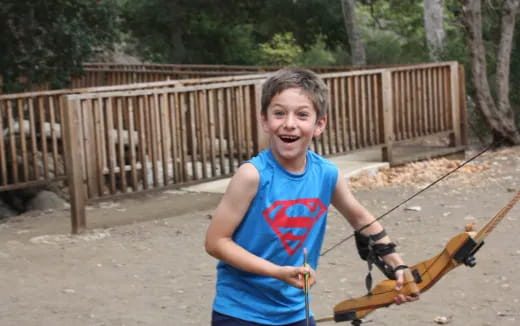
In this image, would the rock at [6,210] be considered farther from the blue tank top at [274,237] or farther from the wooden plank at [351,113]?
the blue tank top at [274,237]

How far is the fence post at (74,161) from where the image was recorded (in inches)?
359

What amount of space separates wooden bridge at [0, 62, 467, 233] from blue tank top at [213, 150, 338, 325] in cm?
597

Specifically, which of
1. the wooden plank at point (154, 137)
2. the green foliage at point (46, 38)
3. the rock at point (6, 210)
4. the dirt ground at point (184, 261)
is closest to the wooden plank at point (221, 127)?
the dirt ground at point (184, 261)

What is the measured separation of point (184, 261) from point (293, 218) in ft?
15.5

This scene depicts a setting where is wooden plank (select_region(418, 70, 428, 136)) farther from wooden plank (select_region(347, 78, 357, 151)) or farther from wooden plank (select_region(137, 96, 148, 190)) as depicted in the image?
wooden plank (select_region(137, 96, 148, 190))

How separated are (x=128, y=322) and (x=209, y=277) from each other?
1280 mm

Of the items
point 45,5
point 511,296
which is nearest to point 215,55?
point 45,5

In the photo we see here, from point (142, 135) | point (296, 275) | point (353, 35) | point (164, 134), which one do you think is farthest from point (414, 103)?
point (353, 35)

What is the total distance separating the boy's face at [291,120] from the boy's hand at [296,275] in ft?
1.31

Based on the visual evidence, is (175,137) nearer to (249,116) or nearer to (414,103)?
(249,116)

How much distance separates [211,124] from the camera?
10.8 metres

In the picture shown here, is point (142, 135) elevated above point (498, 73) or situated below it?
below

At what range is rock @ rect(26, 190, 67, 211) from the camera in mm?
12586

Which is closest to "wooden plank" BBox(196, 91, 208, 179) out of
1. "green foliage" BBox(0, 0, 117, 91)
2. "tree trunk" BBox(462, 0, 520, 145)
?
"tree trunk" BBox(462, 0, 520, 145)
